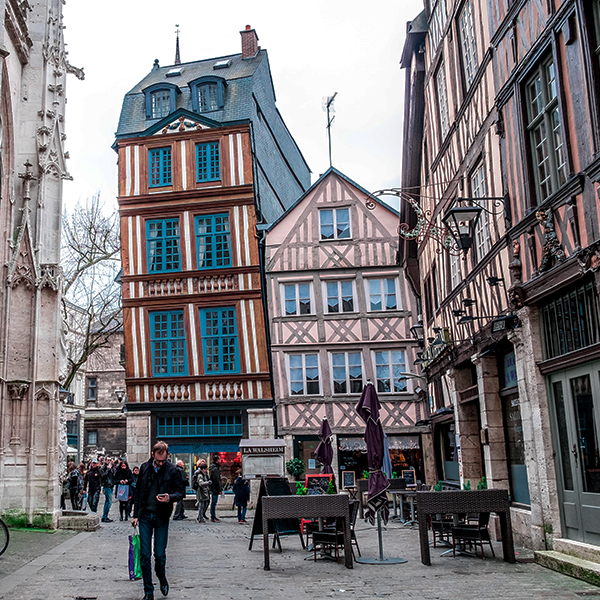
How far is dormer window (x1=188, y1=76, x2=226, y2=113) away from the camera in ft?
77.4

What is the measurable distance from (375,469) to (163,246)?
50.0 feet

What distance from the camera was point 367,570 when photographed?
7.55 metres

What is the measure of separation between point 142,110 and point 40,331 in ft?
44.8

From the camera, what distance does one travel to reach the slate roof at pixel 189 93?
23.2 meters

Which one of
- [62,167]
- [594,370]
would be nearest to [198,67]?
Result: [62,167]

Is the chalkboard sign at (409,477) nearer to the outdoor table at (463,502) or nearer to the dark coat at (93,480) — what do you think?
the dark coat at (93,480)

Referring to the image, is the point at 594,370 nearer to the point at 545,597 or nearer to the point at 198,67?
the point at 545,597

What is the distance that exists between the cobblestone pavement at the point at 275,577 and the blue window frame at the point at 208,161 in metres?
14.3

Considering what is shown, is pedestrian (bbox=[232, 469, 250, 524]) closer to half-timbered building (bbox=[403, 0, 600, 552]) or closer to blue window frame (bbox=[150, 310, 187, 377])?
half-timbered building (bbox=[403, 0, 600, 552])

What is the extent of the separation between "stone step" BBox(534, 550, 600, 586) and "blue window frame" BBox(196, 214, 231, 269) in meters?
15.8

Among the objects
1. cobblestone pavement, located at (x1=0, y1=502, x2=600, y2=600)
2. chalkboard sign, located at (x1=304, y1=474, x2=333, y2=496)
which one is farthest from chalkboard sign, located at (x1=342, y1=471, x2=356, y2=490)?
cobblestone pavement, located at (x1=0, y1=502, x2=600, y2=600)

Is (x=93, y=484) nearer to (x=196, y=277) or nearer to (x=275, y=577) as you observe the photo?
(x=196, y=277)

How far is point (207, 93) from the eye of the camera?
23.8m

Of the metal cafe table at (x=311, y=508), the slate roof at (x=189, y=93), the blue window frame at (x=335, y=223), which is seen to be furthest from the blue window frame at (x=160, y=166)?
the metal cafe table at (x=311, y=508)
